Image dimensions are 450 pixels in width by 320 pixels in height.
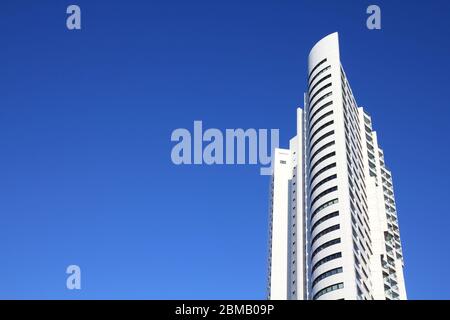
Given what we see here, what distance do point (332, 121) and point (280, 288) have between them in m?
48.7

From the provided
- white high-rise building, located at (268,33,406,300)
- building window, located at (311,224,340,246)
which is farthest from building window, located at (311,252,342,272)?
building window, located at (311,224,340,246)

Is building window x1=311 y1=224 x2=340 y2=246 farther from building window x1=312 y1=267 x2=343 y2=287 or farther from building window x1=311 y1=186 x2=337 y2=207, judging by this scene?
building window x1=311 y1=186 x2=337 y2=207

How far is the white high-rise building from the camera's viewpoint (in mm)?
85812

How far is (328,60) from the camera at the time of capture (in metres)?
114

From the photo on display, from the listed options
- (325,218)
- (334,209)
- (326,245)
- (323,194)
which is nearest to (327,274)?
(326,245)

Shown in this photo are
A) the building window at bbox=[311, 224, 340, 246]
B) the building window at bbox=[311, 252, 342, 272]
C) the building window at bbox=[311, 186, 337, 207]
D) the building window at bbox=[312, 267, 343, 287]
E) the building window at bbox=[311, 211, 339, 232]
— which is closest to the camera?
the building window at bbox=[312, 267, 343, 287]

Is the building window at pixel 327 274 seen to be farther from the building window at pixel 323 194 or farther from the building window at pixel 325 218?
the building window at pixel 323 194

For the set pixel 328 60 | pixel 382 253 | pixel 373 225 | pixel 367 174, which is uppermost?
pixel 328 60

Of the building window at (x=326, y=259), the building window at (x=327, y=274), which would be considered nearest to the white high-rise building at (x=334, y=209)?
the building window at (x=326, y=259)
